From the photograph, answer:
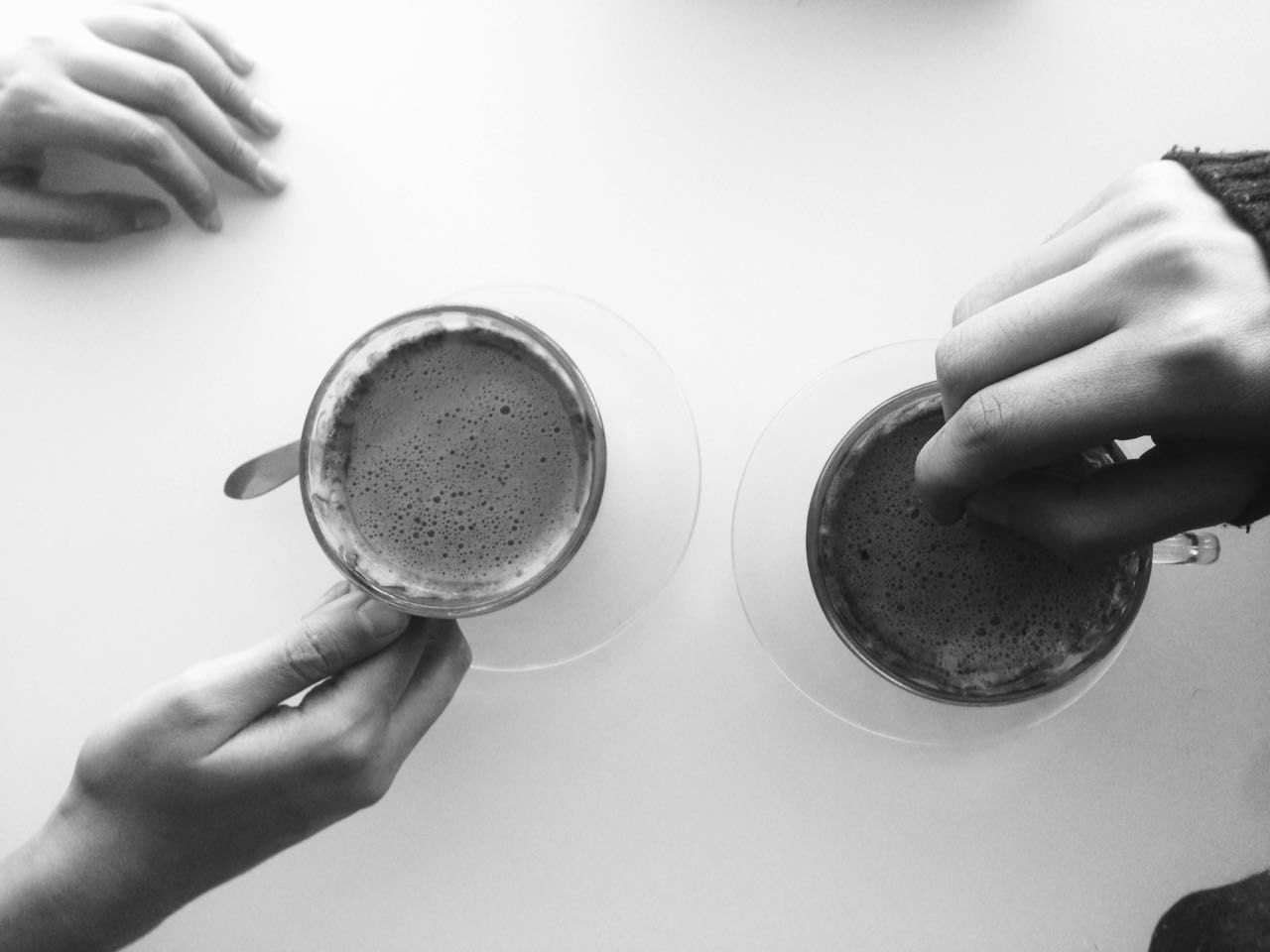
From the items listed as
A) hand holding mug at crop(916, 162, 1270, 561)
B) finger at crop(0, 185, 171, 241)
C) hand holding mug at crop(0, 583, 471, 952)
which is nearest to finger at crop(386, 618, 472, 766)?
hand holding mug at crop(0, 583, 471, 952)

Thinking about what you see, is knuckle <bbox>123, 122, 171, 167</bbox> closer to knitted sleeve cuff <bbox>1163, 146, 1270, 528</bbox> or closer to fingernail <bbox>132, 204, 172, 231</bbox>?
fingernail <bbox>132, 204, 172, 231</bbox>

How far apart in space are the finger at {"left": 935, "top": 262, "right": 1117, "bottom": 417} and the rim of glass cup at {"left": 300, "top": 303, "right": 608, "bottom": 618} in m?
0.33

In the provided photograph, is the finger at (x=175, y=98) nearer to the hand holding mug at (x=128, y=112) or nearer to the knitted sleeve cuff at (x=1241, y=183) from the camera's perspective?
the hand holding mug at (x=128, y=112)

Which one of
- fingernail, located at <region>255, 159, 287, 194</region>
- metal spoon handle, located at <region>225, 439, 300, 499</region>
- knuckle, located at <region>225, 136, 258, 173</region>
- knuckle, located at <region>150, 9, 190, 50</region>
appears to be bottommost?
metal spoon handle, located at <region>225, 439, 300, 499</region>

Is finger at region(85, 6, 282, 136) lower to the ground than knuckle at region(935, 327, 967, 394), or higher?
higher

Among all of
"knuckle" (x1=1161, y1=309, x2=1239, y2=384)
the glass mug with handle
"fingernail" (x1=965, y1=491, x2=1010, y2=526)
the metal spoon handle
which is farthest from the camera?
the metal spoon handle

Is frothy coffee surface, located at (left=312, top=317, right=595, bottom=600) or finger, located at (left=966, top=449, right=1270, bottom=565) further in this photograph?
frothy coffee surface, located at (left=312, top=317, right=595, bottom=600)

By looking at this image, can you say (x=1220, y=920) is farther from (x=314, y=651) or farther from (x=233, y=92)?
(x=233, y=92)

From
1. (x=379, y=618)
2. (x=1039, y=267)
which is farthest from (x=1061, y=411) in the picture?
(x=379, y=618)

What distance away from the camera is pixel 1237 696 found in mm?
965

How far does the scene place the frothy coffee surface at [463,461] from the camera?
90 centimetres

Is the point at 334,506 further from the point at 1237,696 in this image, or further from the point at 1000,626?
the point at 1237,696

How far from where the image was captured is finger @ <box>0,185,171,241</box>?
1009 millimetres

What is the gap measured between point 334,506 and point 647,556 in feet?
1.04
